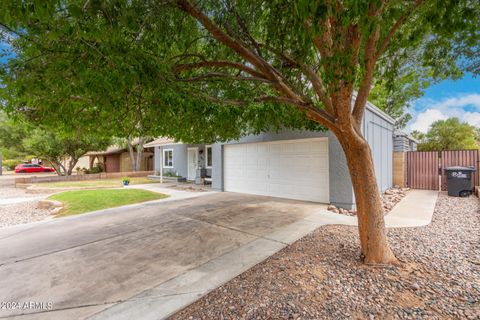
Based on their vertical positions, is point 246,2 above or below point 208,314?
above

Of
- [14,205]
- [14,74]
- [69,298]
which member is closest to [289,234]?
[69,298]

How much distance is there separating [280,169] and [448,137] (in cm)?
2355

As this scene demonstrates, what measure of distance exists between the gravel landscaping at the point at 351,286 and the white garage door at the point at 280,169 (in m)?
4.07

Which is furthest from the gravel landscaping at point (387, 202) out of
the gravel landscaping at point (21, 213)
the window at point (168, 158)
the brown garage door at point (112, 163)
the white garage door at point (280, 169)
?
the brown garage door at point (112, 163)

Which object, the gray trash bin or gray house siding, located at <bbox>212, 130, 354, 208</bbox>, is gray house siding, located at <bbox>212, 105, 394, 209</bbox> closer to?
gray house siding, located at <bbox>212, 130, 354, 208</bbox>

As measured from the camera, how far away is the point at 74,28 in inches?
94.7

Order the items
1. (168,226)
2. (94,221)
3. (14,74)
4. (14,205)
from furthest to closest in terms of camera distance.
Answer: (14,205), (94,221), (168,226), (14,74)

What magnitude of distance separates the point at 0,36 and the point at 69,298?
3909mm

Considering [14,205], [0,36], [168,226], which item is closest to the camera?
[0,36]

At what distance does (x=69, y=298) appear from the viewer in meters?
2.93

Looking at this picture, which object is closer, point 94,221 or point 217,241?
point 217,241

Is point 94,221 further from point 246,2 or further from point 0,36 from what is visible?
point 246,2

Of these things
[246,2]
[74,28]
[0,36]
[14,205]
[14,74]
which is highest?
[246,2]

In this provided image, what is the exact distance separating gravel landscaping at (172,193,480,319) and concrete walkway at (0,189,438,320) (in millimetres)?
398
